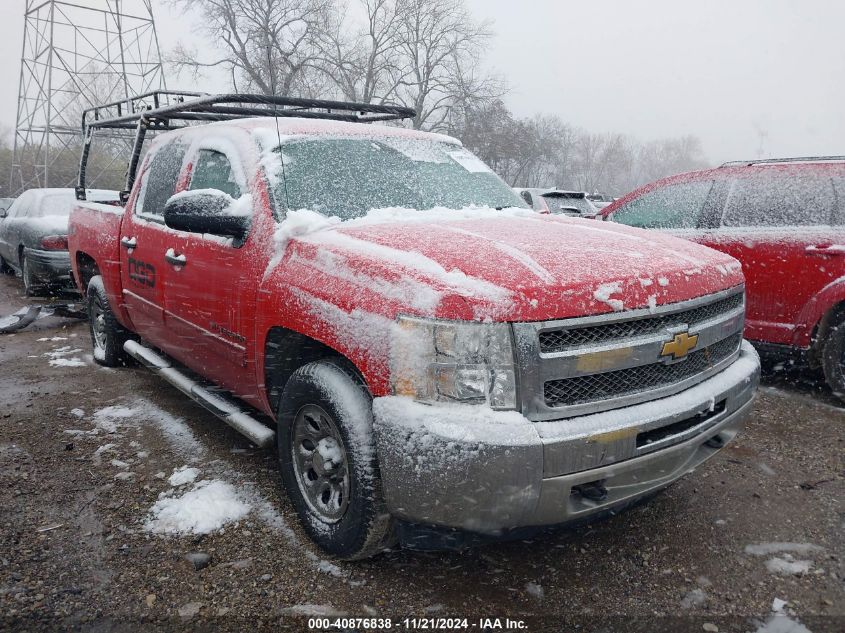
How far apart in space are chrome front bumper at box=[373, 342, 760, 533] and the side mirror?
1.28m

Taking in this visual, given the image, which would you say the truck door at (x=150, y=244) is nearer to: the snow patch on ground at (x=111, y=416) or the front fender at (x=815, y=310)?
the snow patch on ground at (x=111, y=416)

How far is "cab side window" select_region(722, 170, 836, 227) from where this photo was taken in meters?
4.66

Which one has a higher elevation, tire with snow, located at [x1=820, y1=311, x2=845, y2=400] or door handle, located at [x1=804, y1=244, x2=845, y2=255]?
door handle, located at [x1=804, y1=244, x2=845, y2=255]

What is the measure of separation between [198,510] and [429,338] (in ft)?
5.54

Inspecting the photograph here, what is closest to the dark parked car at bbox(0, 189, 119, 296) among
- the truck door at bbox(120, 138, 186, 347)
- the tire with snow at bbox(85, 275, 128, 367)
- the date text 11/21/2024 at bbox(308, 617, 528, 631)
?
the tire with snow at bbox(85, 275, 128, 367)

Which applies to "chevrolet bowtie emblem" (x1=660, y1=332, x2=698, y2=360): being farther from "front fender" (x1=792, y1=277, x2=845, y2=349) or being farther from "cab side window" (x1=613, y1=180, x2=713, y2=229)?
"cab side window" (x1=613, y1=180, x2=713, y2=229)

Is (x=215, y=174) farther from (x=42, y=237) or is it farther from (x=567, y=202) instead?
(x=567, y=202)

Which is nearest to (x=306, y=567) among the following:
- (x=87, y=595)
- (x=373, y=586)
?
(x=373, y=586)

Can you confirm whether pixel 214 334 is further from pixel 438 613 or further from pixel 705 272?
pixel 705 272

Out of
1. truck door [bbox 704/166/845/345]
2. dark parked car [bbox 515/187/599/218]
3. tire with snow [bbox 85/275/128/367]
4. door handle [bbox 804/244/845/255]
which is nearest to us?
door handle [bbox 804/244/845/255]

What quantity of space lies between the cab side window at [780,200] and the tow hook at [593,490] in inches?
140

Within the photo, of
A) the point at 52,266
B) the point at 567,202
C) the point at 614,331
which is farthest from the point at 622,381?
the point at 567,202

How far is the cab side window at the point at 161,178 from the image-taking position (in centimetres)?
399

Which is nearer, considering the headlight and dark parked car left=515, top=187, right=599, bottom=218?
the headlight
